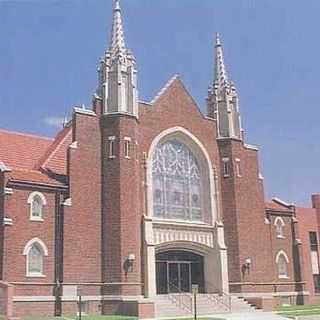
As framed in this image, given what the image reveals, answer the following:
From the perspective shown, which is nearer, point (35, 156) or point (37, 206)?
point (37, 206)

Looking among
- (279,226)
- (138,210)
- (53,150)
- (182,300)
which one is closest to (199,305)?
(182,300)

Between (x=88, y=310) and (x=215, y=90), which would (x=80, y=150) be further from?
(x=215, y=90)

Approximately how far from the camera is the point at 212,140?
42.2 m

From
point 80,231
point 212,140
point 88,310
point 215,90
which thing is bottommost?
point 88,310

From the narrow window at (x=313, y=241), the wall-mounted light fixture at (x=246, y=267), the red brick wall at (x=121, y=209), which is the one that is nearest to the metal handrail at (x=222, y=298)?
the wall-mounted light fixture at (x=246, y=267)

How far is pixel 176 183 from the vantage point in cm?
3934

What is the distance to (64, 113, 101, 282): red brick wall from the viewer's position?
110 ft

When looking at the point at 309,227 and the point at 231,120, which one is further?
the point at 309,227

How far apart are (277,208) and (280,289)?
19.6 ft

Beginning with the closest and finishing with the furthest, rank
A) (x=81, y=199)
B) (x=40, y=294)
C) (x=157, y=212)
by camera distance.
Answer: (x=40, y=294), (x=81, y=199), (x=157, y=212)

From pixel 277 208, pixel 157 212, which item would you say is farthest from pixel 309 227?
pixel 157 212

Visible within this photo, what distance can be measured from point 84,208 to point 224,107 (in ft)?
45.8

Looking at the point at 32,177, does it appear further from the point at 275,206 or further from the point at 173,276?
the point at 275,206

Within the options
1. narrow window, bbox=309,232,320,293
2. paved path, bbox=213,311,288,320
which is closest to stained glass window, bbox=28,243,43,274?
paved path, bbox=213,311,288,320
